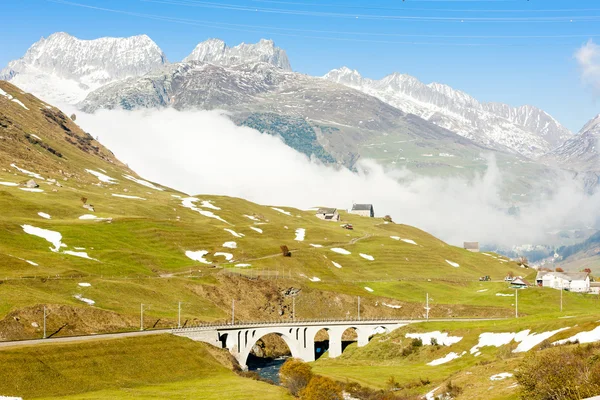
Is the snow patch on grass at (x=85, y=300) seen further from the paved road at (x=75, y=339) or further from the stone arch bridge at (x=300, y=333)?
the stone arch bridge at (x=300, y=333)

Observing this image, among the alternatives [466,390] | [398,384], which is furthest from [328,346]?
[466,390]

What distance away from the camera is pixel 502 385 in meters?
90.9

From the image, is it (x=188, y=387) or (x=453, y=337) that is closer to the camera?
(x=188, y=387)

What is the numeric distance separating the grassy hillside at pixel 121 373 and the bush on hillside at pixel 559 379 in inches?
1690

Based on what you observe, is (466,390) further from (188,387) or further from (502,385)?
(188,387)

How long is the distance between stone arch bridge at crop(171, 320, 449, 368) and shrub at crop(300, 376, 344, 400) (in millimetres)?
49775

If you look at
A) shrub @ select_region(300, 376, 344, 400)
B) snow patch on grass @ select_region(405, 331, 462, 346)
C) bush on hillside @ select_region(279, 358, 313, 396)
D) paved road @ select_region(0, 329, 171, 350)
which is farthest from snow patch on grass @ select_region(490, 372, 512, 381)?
paved road @ select_region(0, 329, 171, 350)

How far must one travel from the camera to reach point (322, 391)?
102875 millimetres

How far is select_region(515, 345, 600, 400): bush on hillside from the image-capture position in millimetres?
61812

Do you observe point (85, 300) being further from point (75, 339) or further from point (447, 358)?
point (447, 358)

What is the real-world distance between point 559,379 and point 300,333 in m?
111

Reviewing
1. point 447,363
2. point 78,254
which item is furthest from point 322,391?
point 78,254

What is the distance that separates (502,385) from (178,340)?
60397 mm

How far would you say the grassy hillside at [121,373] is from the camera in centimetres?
10150
